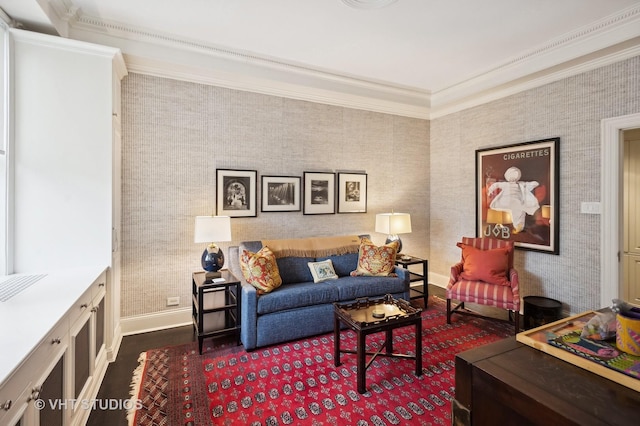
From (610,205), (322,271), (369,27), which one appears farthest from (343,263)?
(610,205)

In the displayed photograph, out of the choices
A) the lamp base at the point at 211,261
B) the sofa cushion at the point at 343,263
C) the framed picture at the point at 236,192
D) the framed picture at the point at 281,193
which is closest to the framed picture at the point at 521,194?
the sofa cushion at the point at 343,263

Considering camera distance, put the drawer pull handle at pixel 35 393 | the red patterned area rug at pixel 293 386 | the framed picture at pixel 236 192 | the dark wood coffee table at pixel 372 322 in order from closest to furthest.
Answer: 1. the drawer pull handle at pixel 35 393
2. the red patterned area rug at pixel 293 386
3. the dark wood coffee table at pixel 372 322
4. the framed picture at pixel 236 192

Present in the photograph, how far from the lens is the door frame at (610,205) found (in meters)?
2.91

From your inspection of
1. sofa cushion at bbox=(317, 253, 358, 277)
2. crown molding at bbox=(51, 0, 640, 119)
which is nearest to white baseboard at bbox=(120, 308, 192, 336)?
sofa cushion at bbox=(317, 253, 358, 277)

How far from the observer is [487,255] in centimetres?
342

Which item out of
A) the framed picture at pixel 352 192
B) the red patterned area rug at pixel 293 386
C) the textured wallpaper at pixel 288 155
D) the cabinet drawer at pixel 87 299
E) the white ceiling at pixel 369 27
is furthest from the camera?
the framed picture at pixel 352 192

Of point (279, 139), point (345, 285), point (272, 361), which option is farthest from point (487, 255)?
point (279, 139)

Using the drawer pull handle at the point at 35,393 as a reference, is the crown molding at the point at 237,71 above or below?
above

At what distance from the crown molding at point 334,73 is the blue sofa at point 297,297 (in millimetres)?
1967

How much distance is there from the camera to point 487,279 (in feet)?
11.0

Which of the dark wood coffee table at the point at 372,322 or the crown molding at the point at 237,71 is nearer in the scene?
the dark wood coffee table at the point at 372,322

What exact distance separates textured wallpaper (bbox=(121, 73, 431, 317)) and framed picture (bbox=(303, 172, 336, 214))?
102 mm

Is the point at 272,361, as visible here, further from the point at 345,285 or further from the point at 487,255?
the point at 487,255

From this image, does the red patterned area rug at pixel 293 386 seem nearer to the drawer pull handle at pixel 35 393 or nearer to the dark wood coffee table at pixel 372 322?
the dark wood coffee table at pixel 372 322
